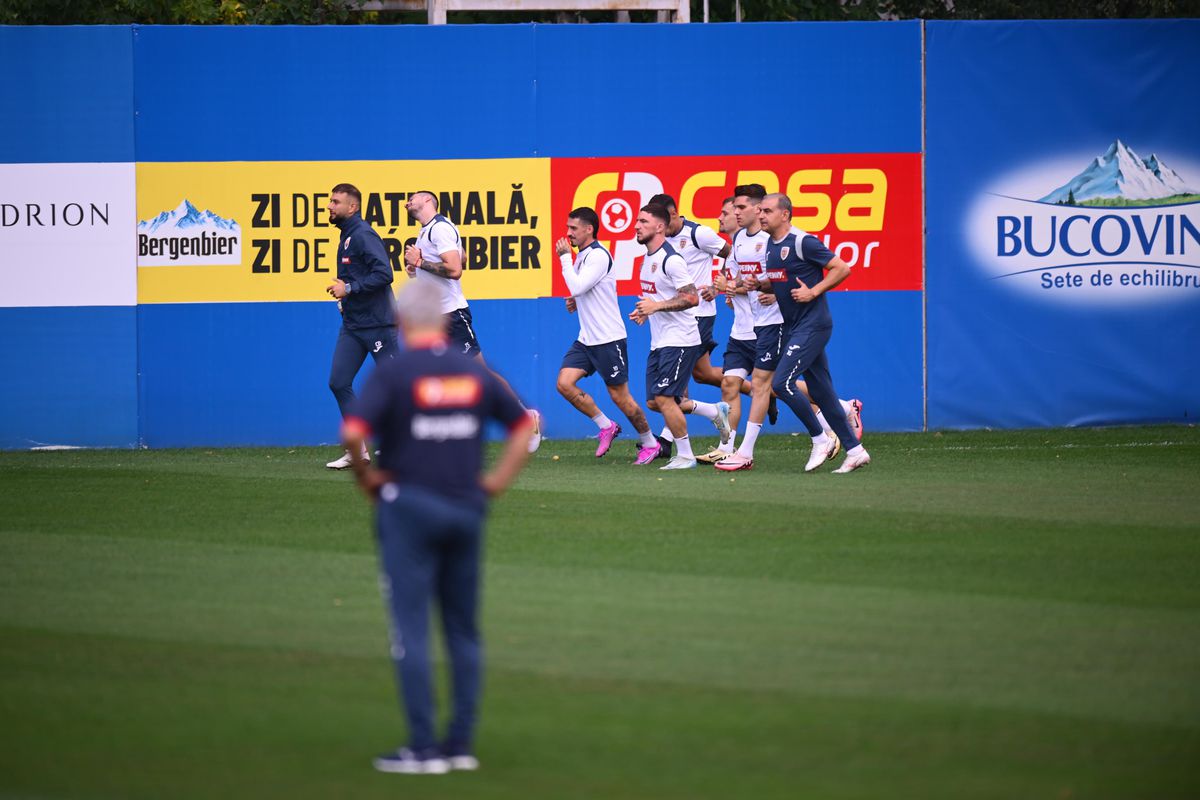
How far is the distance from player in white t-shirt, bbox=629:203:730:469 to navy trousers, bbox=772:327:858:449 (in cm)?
98

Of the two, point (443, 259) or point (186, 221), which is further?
point (186, 221)

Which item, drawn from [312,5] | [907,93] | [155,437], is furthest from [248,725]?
[312,5]

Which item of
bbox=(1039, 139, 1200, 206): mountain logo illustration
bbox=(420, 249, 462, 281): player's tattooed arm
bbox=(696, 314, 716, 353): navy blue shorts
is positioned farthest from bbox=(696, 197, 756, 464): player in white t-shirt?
bbox=(1039, 139, 1200, 206): mountain logo illustration

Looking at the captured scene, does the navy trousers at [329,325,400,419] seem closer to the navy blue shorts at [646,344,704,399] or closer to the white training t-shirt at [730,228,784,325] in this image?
the navy blue shorts at [646,344,704,399]

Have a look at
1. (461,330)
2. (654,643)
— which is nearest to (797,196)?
(461,330)

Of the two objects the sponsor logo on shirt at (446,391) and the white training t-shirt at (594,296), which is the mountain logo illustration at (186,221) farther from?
→ the sponsor logo on shirt at (446,391)

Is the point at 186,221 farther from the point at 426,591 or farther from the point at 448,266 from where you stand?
the point at 426,591

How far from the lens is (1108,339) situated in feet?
62.5

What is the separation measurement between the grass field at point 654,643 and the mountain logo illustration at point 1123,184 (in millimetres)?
5651

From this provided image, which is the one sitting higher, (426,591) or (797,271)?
(797,271)

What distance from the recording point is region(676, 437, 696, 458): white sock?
15.4 meters

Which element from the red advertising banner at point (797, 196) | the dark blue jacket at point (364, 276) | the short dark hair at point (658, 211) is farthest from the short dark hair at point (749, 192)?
the dark blue jacket at point (364, 276)

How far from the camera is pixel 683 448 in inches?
610

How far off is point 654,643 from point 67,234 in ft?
38.0
